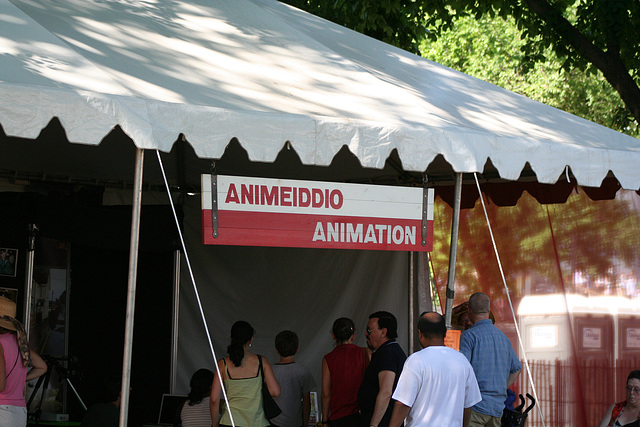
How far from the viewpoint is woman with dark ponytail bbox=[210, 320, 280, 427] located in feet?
16.7

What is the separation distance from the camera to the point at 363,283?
806 cm

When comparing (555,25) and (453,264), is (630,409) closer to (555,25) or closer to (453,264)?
(453,264)

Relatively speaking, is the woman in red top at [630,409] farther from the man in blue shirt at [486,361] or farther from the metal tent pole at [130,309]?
the metal tent pole at [130,309]

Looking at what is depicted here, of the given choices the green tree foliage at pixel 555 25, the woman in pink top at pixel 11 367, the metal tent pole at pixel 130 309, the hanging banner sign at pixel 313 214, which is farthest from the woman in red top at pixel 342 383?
the green tree foliage at pixel 555 25

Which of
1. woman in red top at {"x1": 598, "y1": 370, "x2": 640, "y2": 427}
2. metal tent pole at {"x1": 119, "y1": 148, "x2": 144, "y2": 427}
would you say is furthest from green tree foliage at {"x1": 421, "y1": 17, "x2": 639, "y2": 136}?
metal tent pole at {"x1": 119, "y1": 148, "x2": 144, "y2": 427}

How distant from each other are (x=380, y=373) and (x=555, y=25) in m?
7.34

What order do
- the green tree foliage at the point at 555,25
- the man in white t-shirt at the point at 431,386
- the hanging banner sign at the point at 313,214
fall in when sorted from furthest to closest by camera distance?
the green tree foliage at the point at 555,25 → the hanging banner sign at the point at 313,214 → the man in white t-shirt at the point at 431,386

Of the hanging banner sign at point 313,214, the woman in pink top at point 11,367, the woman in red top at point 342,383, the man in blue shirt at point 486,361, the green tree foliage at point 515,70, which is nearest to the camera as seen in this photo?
the hanging banner sign at point 313,214

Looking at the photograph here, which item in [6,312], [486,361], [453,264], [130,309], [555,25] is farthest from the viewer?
[555,25]

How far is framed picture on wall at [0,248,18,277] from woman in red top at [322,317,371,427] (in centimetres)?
333

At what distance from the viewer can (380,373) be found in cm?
487

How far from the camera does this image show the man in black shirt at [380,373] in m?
4.82

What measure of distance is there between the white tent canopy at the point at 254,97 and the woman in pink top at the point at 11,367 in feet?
4.92

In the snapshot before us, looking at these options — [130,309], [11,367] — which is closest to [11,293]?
[11,367]
